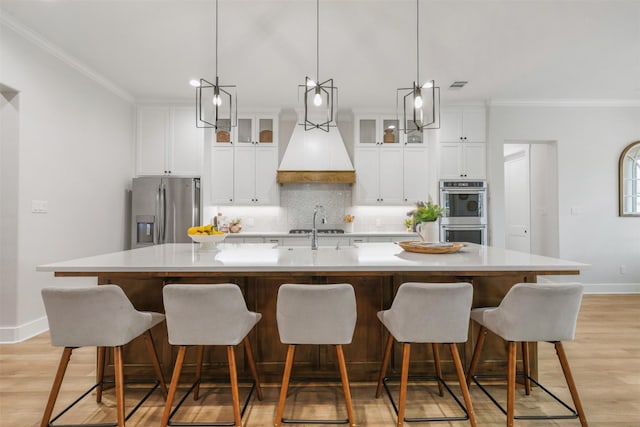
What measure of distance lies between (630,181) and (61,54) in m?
7.42

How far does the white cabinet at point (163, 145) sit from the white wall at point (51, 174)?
15.9 inches

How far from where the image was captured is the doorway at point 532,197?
549cm

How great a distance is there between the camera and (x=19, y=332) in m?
3.38

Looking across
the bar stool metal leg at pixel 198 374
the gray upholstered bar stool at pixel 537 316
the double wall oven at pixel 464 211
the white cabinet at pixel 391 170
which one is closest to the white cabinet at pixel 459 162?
the double wall oven at pixel 464 211

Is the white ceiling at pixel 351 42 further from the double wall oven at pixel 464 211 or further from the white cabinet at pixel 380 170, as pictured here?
the double wall oven at pixel 464 211

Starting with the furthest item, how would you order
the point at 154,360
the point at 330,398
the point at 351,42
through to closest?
the point at 351,42, the point at 330,398, the point at 154,360

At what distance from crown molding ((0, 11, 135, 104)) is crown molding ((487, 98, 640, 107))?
5.08 meters

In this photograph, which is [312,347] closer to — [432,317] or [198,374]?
[198,374]

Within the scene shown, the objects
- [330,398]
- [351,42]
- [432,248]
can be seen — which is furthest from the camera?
[351,42]

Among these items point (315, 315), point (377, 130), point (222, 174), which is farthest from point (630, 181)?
point (222, 174)

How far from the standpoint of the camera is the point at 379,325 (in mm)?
2459

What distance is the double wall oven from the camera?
206 inches

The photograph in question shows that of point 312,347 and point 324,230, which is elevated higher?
point 324,230

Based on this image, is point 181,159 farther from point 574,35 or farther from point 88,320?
point 574,35
